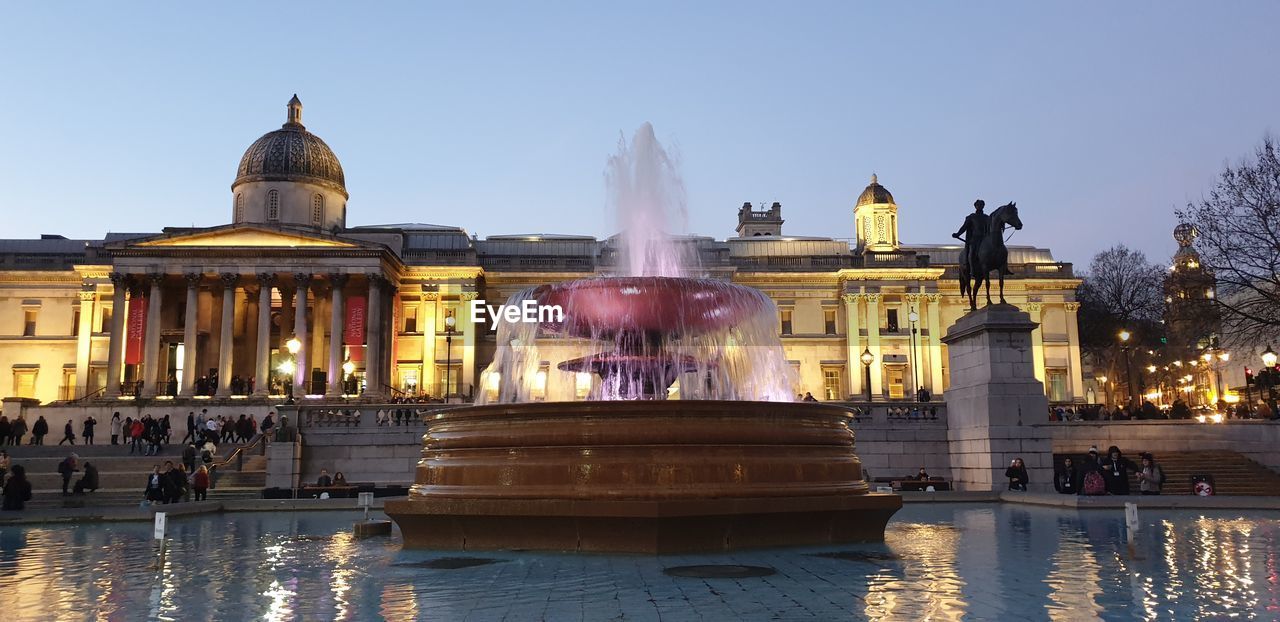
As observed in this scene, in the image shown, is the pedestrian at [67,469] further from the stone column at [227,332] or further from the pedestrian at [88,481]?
the stone column at [227,332]

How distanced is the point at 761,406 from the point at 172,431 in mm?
39434

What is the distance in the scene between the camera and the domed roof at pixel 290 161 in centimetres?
5653

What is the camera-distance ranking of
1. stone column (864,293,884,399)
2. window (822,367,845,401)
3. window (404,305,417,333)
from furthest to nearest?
window (822,367,845,401) → stone column (864,293,884,399) → window (404,305,417,333)

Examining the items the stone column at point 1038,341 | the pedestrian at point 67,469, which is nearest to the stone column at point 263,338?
the pedestrian at point 67,469

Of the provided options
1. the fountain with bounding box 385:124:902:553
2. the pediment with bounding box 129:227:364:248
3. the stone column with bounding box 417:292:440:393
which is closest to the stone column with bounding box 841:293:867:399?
the stone column with bounding box 417:292:440:393

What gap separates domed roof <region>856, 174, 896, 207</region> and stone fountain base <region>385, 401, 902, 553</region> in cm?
A: 5392

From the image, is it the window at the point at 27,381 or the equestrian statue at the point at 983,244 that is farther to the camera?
the window at the point at 27,381

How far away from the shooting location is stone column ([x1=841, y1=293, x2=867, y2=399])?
188ft

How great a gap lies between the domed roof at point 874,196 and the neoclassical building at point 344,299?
167 millimetres

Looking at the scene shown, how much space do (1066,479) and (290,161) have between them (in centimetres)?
4791

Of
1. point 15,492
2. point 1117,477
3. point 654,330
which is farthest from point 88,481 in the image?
point 1117,477

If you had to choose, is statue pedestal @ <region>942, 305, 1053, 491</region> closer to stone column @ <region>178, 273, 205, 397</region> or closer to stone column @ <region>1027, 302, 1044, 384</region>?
stone column @ <region>178, 273, 205, 397</region>

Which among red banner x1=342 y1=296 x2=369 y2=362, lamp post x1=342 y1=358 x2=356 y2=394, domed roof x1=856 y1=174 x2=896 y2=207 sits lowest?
lamp post x1=342 y1=358 x2=356 y2=394

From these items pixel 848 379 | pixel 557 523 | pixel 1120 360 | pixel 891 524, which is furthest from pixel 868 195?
pixel 557 523
